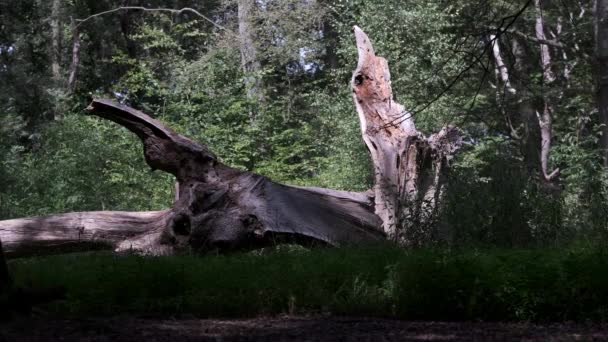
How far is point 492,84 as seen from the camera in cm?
3022

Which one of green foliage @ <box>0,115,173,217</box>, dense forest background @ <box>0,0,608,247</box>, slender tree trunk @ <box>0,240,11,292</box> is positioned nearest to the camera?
slender tree trunk @ <box>0,240,11,292</box>

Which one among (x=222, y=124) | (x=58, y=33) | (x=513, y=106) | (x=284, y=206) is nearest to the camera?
(x=284, y=206)

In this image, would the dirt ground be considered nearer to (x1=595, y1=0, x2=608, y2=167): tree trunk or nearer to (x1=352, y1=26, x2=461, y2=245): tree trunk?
(x1=352, y1=26, x2=461, y2=245): tree trunk

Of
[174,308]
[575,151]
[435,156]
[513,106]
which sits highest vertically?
[513,106]

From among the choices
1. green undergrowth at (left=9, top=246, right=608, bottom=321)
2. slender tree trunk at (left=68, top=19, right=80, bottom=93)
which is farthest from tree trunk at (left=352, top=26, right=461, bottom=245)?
slender tree trunk at (left=68, top=19, right=80, bottom=93)

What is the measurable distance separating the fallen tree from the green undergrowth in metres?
2.86

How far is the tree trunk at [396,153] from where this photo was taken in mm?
10945

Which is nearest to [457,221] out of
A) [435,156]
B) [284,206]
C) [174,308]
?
[284,206]

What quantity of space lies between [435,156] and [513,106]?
52.1 ft

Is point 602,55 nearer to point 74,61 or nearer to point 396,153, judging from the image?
point 396,153

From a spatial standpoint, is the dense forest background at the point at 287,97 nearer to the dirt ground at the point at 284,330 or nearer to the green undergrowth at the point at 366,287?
the green undergrowth at the point at 366,287

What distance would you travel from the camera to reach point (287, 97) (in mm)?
30219

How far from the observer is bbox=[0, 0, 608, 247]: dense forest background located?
2106 centimetres

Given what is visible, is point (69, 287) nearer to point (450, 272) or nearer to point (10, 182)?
point (450, 272)
